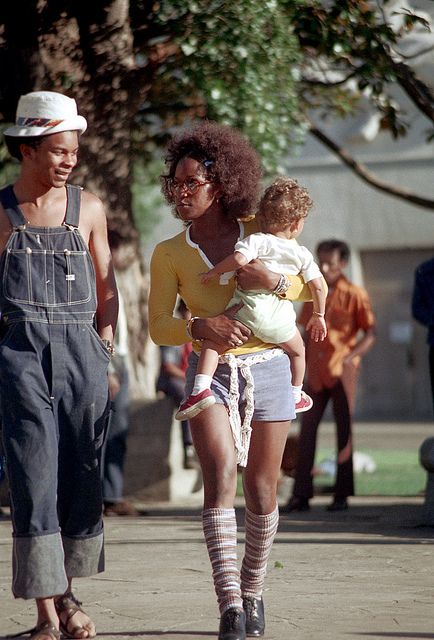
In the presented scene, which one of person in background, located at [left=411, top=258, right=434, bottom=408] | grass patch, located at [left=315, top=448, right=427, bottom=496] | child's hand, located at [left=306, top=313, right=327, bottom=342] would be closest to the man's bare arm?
child's hand, located at [left=306, top=313, right=327, bottom=342]

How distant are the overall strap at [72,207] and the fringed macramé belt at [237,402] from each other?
29.9 inches

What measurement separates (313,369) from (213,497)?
5.47 m

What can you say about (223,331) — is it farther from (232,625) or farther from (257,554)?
(232,625)

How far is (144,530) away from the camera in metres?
9.10

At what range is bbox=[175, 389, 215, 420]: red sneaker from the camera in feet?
16.8

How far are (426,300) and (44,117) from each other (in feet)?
16.0

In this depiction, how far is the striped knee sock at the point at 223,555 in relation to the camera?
5035 millimetres

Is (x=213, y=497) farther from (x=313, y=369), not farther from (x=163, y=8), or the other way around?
(x=163, y=8)

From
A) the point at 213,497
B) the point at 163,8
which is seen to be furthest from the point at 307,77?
the point at 213,497

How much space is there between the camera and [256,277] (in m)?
5.22

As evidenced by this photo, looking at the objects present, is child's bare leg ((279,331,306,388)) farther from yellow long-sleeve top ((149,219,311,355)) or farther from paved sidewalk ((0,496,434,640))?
paved sidewalk ((0,496,434,640))

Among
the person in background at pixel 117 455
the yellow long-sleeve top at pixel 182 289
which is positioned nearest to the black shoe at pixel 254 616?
the yellow long-sleeve top at pixel 182 289

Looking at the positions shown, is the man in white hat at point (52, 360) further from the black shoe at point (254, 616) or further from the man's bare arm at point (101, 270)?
the black shoe at point (254, 616)

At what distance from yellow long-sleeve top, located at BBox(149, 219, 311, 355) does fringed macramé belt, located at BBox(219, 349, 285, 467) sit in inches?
2.0
